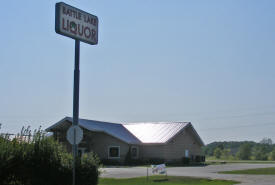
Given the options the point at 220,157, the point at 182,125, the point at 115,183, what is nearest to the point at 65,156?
the point at 115,183

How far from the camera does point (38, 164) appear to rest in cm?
1552

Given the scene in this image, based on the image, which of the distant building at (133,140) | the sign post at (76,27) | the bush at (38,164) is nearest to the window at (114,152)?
the distant building at (133,140)

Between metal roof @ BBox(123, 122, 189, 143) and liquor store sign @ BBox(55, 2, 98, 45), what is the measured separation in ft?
84.9

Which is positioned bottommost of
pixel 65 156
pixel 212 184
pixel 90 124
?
pixel 212 184

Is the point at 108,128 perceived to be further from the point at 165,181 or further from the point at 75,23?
the point at 75,23

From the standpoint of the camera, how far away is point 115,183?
2261 cm

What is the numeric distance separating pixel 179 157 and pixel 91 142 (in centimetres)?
985

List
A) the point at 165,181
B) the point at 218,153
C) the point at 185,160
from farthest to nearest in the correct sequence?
the point at 218,153 → the point at 185,160 → the point at 165,181

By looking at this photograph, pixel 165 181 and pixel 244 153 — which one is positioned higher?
pixel 244 153

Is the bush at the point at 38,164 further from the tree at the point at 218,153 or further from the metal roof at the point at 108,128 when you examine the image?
the tree at the point at 218,153

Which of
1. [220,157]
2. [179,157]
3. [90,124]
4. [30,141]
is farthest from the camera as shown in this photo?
[220,157]

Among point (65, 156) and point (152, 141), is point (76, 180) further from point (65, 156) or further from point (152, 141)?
point (152, 141)

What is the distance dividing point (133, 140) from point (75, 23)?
27.0 metres

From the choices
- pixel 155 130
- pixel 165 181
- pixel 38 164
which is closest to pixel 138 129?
pixel 155 130
